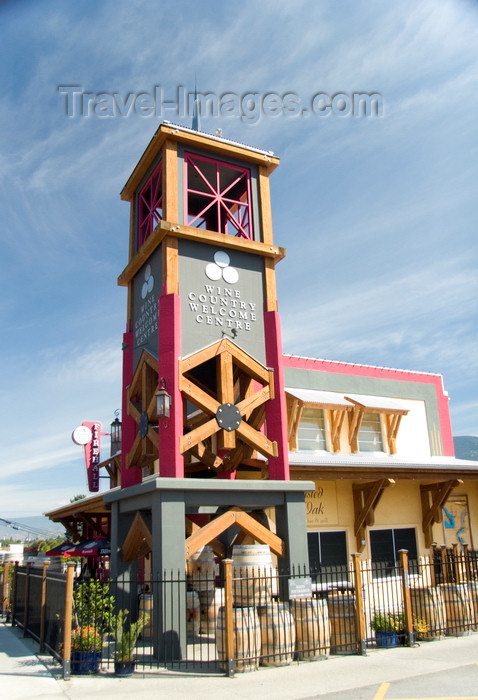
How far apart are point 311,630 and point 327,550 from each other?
27.2 feet

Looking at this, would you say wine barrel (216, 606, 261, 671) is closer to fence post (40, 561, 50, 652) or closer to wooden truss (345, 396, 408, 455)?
fence post (40, 561, 50, 652)

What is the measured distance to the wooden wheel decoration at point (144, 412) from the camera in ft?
49.2

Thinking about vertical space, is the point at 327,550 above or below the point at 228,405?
below

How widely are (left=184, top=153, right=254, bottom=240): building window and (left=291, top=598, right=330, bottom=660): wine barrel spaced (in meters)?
9.34

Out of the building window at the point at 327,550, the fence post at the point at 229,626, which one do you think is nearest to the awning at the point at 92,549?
the building window at the point at 327,550

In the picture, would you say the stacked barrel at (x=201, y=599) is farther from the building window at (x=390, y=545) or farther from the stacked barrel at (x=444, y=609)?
the building window at (x=390, y=545)

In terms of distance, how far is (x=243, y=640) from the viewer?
34.0 ft

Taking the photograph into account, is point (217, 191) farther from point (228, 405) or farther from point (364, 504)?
point (364, 504)

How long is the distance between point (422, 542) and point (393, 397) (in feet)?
17.8

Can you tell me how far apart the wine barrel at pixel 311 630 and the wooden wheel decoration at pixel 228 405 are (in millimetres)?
3963

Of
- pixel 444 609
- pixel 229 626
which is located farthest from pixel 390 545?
pixel 229 626

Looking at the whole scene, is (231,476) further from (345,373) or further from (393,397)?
(393,397)

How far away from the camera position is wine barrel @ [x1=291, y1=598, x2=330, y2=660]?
10901 millimetres

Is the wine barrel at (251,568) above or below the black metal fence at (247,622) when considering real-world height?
above
